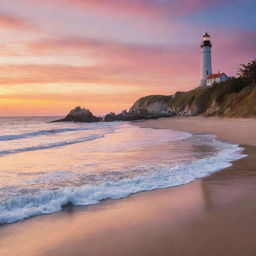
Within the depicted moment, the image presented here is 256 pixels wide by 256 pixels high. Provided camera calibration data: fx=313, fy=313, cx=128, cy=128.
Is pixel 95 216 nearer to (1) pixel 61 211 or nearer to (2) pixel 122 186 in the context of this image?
(1) pixel 61 211

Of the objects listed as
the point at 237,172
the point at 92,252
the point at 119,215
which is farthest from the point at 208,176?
the point at 92,252

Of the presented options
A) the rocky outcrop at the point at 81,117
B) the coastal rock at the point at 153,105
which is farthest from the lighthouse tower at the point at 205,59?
the rocky outcrop at the point at 81,117

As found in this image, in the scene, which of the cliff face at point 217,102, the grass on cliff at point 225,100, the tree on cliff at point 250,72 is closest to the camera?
the grass on cliff at point 225,100

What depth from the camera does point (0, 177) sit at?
30.0 ft

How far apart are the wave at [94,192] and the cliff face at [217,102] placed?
114ft

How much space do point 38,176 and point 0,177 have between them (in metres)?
1.09

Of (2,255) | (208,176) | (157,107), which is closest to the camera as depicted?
(2,255)

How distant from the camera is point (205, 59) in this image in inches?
3004

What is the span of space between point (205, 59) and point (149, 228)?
7613 cm

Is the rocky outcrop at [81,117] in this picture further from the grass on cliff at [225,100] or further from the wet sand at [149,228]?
the wet sand at [149,228]

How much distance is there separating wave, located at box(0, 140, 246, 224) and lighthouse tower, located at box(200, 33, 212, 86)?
69.6 metres

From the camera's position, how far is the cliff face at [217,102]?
1805 inches

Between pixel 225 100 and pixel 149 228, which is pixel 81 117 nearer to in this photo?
pixel 225 100

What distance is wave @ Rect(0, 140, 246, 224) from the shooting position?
579 cm
